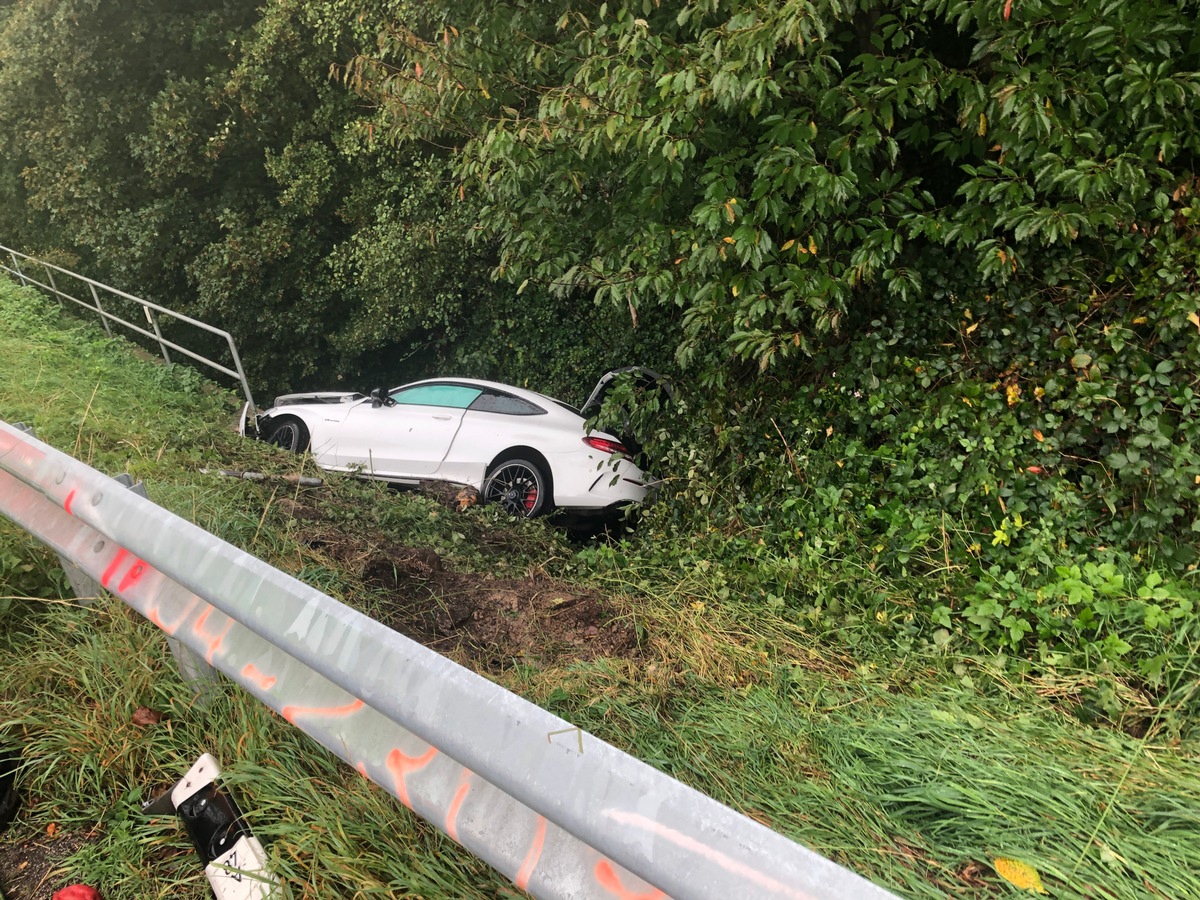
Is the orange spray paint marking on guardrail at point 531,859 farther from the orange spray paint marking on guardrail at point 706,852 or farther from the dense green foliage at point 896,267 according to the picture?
the dense green foliage at point 896,267

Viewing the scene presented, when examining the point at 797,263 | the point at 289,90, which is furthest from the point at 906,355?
the point at 289,90

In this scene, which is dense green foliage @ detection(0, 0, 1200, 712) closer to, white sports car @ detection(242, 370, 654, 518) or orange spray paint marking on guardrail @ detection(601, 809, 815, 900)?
white sports car @ detection(242, 370, 654, 518)

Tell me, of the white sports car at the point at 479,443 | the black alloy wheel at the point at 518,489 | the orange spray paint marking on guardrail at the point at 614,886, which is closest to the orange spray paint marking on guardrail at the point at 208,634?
the orange spray paint marking on guardrail at the point at 614,886

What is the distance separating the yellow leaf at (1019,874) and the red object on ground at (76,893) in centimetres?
196

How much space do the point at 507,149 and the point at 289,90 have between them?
901cm

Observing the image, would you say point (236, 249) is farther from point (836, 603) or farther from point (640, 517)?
point (836, 603)

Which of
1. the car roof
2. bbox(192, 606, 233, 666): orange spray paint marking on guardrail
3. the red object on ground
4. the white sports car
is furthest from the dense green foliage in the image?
the red object on ground

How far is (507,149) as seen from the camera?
4.41m

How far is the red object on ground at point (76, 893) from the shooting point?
1.51 metres

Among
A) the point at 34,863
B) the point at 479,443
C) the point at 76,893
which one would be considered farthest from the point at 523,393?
the point at 76,893

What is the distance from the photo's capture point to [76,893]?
1.51m

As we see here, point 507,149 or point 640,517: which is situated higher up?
point 507,149

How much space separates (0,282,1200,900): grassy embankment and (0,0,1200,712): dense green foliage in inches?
26.7

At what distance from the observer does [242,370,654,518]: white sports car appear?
22.5 ft
